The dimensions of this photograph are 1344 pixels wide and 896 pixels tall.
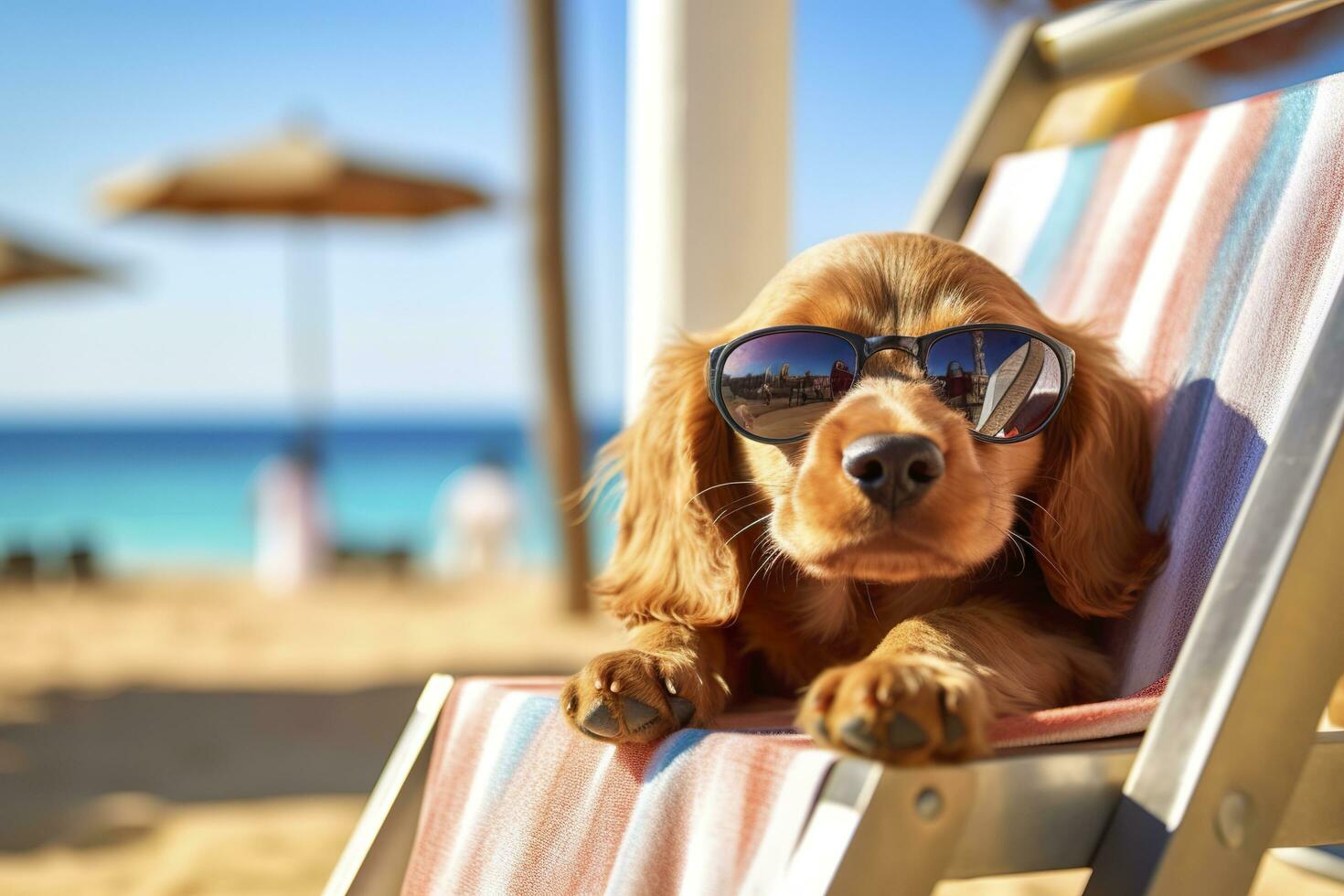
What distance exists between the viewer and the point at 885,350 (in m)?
1.81

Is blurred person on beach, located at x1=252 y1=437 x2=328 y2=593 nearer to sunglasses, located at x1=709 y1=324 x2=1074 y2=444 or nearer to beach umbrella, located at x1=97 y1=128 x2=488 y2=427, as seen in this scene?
beach umbrella, located at x1=97 y1=128 x2=488 y2=427

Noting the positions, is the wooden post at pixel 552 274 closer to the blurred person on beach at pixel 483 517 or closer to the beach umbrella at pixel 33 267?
the blurred person on beach at pixel 483 517

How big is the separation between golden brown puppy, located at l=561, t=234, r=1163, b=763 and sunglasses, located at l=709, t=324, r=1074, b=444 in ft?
0.05

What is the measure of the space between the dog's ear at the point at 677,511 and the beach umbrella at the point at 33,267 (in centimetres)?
1359

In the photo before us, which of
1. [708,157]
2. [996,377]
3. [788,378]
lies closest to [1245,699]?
[996,377]

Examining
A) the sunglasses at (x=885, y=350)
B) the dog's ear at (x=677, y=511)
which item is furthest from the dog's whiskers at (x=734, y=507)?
the sunglasses at (x=885, y=350)

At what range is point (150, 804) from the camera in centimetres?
516

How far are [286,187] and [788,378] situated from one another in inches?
495

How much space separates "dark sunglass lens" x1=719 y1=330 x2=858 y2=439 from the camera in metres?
1.81

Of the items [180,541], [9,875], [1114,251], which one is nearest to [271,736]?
[9,875]

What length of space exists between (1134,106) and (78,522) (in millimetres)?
34372

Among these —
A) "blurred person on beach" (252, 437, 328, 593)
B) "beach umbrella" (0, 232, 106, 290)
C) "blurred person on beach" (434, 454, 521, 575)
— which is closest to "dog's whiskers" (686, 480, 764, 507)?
"blurred person on beach" (252, 437, 328, 593)

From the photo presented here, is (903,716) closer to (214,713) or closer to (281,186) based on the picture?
(214,713)

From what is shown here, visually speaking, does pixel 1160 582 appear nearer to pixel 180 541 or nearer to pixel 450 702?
pixel 450 702
